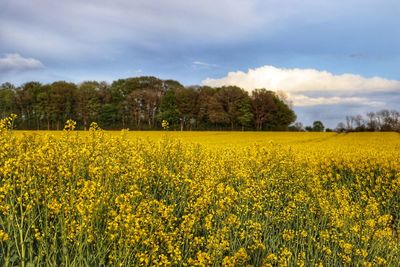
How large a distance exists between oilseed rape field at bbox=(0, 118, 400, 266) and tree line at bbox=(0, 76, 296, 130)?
2562 inches

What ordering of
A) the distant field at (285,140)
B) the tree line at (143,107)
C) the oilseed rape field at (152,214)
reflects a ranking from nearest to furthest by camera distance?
1. the oilseed rape field at (152,214)
2. the distant field at (285,140)
3. the tree line at (143,107)

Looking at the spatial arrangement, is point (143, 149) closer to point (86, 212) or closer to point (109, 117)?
point (86, 212)

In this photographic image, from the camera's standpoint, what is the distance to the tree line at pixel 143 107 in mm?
77094

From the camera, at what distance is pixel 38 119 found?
81.6 metres

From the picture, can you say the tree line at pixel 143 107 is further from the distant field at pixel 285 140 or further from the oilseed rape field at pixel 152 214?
the oilseed rape field at pixel 152 214

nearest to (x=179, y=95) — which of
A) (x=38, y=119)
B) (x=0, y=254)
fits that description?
(x=38, y=119)

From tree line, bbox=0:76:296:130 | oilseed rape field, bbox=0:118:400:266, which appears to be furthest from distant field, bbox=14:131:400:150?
tree line, bbox=0:76:296:130

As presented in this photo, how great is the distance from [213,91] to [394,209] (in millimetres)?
74979

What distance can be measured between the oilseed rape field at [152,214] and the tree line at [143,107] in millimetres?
65072

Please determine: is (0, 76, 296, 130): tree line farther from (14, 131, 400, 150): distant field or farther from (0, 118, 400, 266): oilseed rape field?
(0, 118, 400, 266): oilseed rape field

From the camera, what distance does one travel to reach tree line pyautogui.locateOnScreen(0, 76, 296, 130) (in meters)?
77.1

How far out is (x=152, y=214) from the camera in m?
5.36

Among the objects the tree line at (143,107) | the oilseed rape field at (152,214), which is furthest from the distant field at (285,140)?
the tree line at (143,107)

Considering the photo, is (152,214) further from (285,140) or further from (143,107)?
(143,107)
